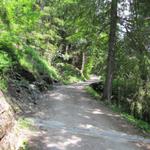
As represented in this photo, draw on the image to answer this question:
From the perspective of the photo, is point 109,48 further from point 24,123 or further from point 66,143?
point 66,143

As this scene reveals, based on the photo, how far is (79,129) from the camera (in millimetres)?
8977

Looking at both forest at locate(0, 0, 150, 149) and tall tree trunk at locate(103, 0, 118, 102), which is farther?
tall tree trunk at locate(103, 0, 118, 102)

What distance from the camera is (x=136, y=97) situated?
12633mm

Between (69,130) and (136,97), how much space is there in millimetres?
4969

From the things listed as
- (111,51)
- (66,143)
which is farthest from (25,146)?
(111,51)

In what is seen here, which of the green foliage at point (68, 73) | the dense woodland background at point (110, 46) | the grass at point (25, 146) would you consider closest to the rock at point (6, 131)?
the grass at point (25, 146)

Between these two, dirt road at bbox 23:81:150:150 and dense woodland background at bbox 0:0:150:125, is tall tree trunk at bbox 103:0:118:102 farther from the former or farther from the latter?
dirt road at bbox 23:81:150:150

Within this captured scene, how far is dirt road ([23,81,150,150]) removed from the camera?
7.57m

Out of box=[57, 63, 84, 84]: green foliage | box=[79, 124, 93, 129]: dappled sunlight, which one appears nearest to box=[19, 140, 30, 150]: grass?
box=[79, 124, 93, 129]: dappled sunlight

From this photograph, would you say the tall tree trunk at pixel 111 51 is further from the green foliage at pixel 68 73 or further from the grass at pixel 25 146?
the green foliage at pixel 68 73

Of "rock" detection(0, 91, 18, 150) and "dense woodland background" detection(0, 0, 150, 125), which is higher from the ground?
"dense woodland background" detection(0, 0, 150, 125)

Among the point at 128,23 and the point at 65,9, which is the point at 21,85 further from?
the point at 128,23

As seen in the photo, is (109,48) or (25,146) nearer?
(25,146)

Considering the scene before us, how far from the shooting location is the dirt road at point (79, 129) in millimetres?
7566
